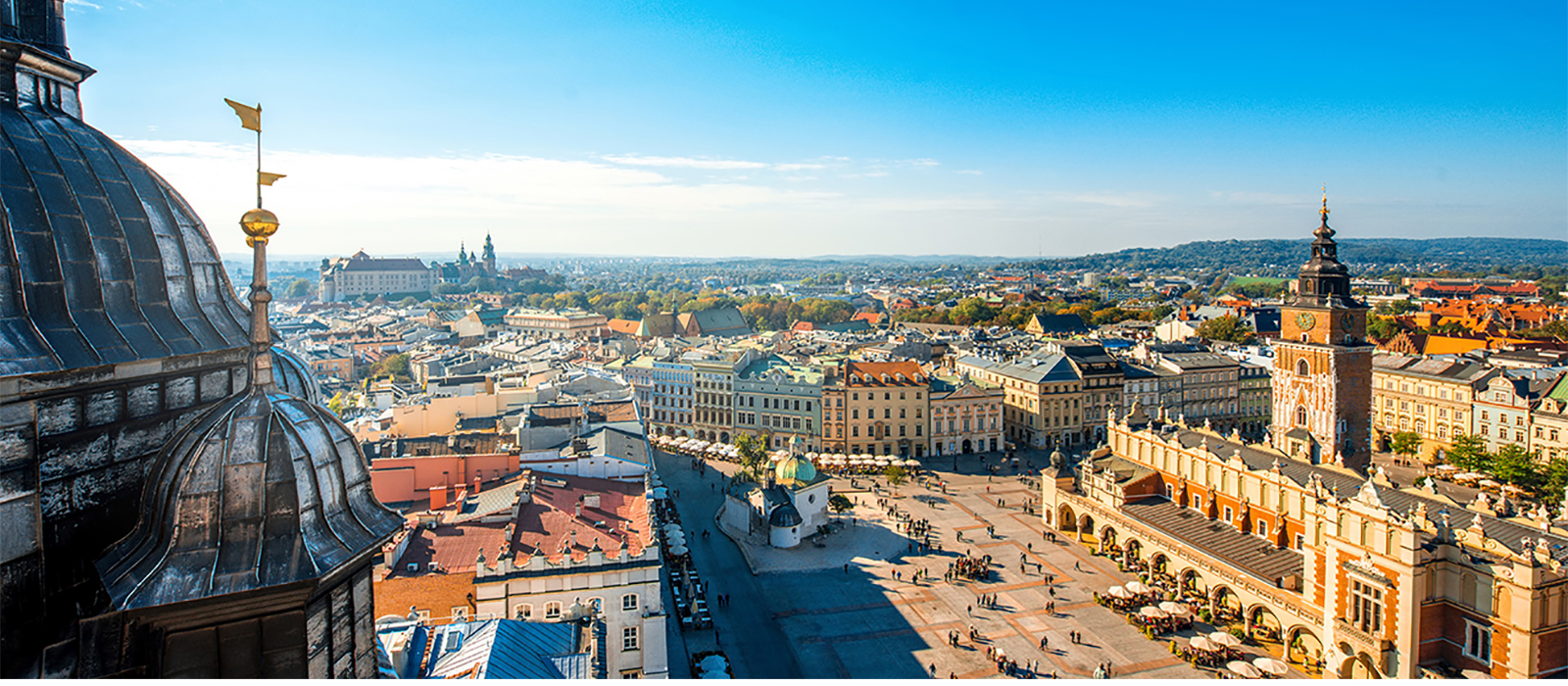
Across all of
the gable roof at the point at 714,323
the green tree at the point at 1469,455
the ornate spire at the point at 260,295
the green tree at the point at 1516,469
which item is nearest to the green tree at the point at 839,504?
the green tree at the point at 1516,469

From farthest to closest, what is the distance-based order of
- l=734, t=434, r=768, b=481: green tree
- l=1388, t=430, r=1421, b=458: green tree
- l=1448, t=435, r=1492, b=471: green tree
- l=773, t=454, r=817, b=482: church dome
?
l=1388, t=430, r=1421, b=458: green tree, l=1448, t=435, r=1492, b=471: green tree, l=734, t=434, r=768, b=481: green tree, l=773, t=454, r=817, b=482: church dome

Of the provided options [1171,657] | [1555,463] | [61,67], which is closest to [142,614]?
[61,67]

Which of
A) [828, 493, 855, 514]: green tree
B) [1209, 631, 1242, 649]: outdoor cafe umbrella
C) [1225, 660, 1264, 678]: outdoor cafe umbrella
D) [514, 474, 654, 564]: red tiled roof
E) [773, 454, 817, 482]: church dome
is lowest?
[1225, 660, 1264, 678]: outdoor cafe umbrella

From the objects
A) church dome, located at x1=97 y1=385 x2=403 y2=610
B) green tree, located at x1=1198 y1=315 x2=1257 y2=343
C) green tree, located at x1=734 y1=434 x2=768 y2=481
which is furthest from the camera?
green tree, located at x1=1198 y1=315 x2=1257 y2=343

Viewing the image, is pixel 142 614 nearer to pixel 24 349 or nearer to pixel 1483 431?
pixel 24 349

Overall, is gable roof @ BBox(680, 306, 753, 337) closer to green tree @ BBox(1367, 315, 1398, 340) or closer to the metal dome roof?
green tree @ BBox(1367, 315, 1398, 340)

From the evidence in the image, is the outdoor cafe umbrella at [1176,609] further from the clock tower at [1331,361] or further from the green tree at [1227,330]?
the green tree at [1227,330]

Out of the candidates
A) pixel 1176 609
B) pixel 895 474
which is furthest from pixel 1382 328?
pixel 1176 609

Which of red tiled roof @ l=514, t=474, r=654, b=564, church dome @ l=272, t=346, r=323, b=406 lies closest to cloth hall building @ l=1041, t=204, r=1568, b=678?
red tiled roof @ l=514, t=474, r=654, b=564
